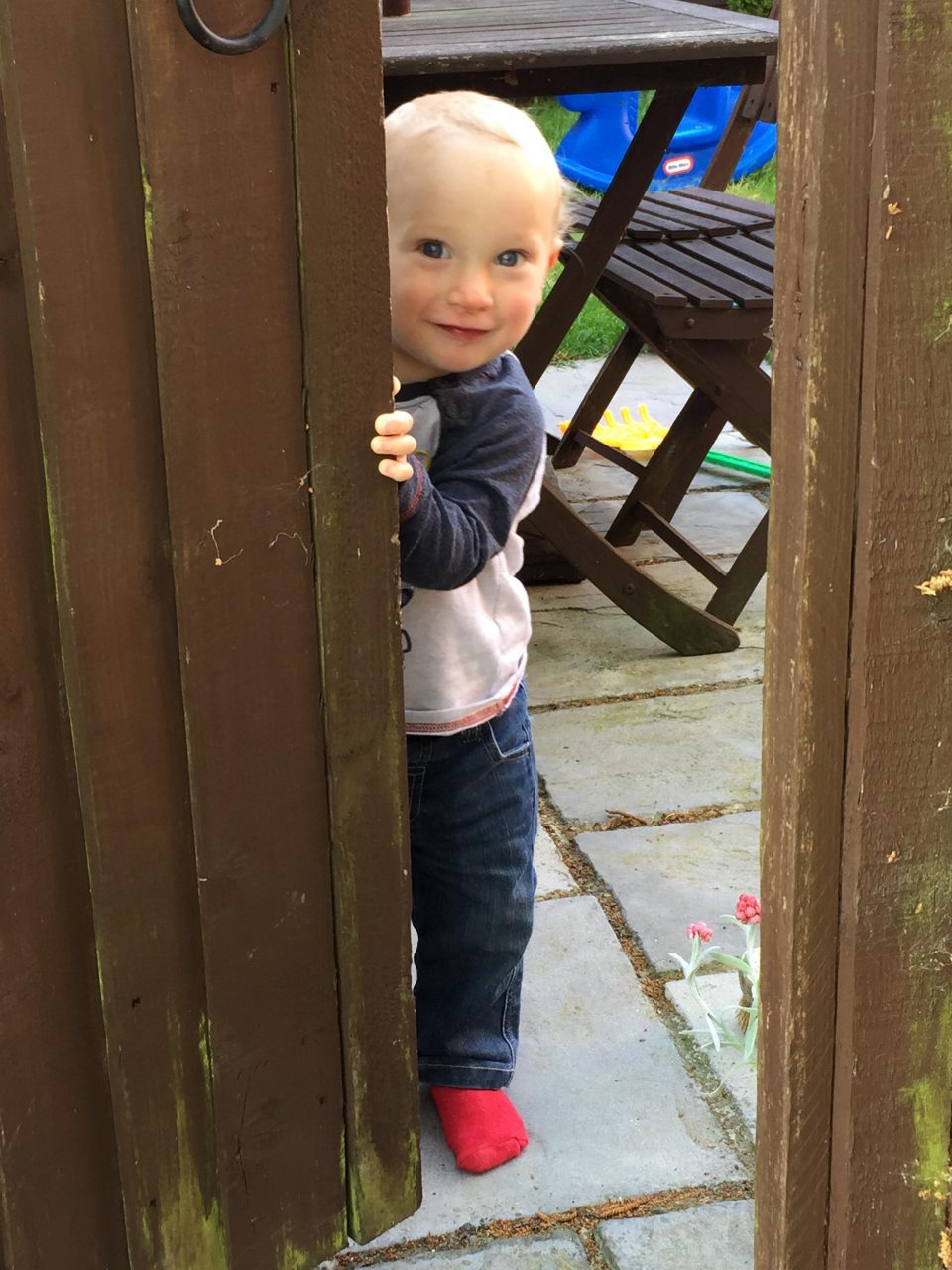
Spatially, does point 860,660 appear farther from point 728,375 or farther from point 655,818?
point 728,375

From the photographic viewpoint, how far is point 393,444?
4.64 feet

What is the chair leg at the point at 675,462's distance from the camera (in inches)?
158

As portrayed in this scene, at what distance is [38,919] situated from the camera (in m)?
1.38

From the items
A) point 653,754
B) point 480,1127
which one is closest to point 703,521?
point 653,754

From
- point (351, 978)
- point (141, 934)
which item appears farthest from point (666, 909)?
point (141, 934)

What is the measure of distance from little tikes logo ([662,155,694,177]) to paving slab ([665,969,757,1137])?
8.04 m

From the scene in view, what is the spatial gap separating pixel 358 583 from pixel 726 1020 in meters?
1.06

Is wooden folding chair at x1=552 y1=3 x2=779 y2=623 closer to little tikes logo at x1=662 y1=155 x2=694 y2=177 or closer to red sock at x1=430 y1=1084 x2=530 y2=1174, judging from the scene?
red sock at x1=430 y1=1084 x2=530 y2=1174

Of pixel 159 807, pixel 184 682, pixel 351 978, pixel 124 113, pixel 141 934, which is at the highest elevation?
pixel 124 113

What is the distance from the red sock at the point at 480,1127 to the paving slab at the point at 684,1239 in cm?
17

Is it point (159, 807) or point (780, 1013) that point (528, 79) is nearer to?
point (159, 807)

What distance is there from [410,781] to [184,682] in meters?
0.52

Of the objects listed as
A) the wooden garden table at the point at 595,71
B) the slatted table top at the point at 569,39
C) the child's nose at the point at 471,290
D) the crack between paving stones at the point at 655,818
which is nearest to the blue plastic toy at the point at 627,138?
the wooden garden table at the point at 595,71

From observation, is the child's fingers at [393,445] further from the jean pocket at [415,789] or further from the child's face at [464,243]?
the jean pocket at [415,789]
